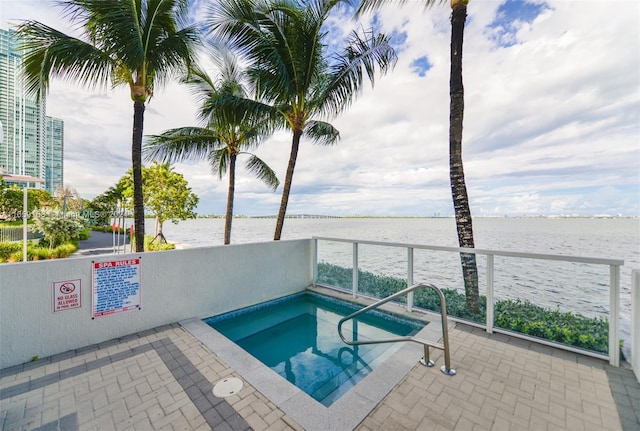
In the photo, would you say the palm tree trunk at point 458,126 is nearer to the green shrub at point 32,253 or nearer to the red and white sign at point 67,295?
the red and white sign at point 67,295

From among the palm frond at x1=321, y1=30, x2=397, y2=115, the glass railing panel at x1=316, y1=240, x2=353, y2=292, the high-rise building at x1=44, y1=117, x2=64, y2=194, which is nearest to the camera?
the glass railing panel at x1=316, y1=240, x2=353, y2=292

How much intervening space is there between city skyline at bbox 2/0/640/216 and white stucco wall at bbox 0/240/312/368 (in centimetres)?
333

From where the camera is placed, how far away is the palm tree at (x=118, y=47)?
3.96 m

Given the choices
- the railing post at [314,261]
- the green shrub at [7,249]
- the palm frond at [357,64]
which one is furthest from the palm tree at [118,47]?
the green shrub at [7,249]

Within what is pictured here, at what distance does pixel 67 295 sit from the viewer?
10.0 feet

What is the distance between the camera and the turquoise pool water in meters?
2.92

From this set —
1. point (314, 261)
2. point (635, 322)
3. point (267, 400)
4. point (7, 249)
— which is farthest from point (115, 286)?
A: point (7, 249)

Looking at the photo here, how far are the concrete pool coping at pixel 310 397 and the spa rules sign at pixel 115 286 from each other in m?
1.04

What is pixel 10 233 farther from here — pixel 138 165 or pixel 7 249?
pixel 138 165

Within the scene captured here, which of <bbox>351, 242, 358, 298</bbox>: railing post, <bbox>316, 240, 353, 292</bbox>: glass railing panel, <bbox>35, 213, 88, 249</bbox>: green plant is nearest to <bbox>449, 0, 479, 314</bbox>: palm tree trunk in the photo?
<bbox>351, 242, 358, 298</bbox>: railing post

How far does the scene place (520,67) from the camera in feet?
19.8

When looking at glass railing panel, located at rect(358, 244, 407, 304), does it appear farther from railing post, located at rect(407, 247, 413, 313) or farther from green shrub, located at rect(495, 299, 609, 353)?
green shrub, located at rect(495, 299, 609, 353)

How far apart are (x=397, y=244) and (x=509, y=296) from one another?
1691 millimetres

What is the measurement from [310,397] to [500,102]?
8.53 meters
